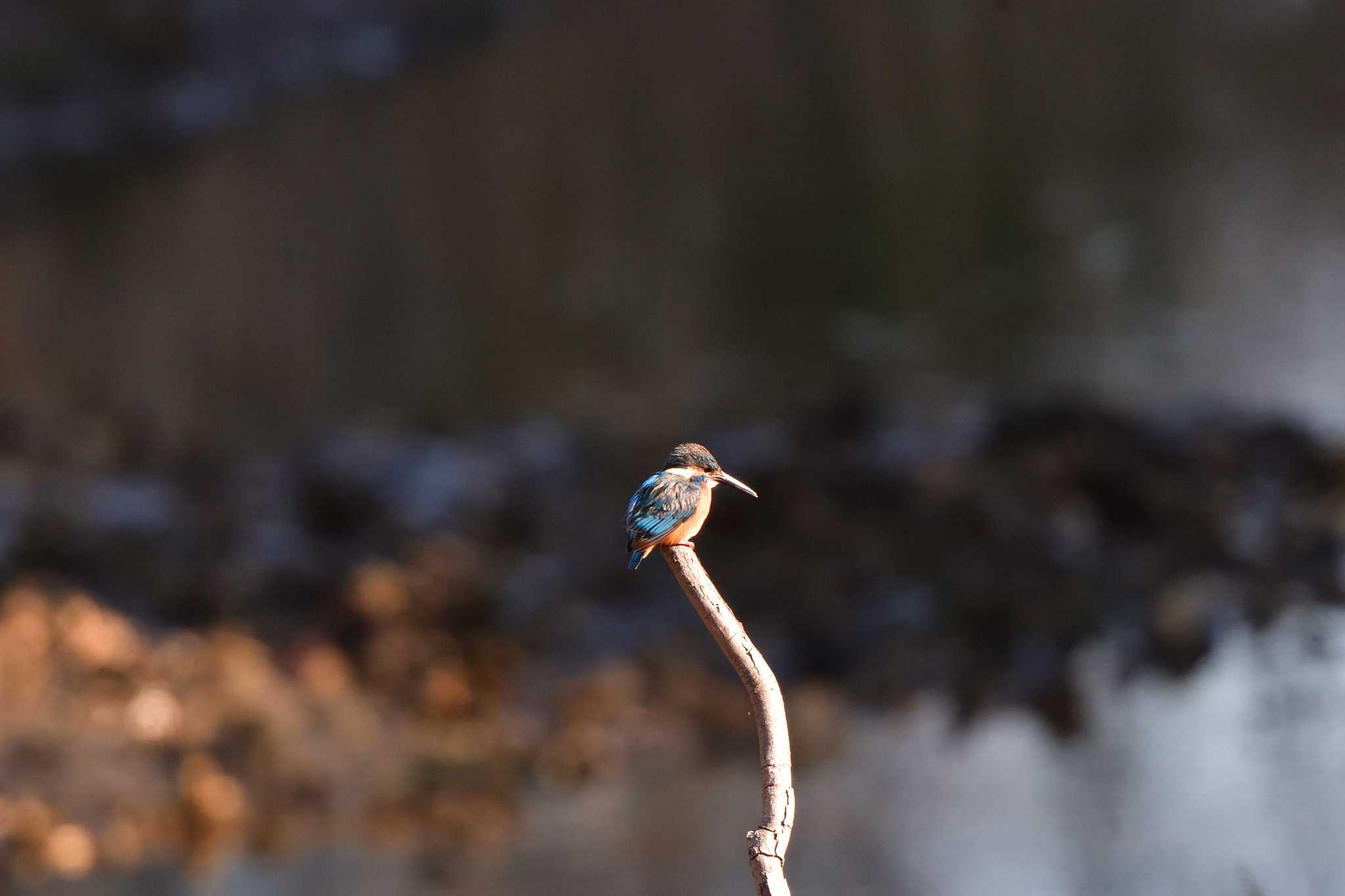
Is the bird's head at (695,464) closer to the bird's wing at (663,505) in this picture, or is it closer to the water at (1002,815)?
the bird's wing at (663,505)

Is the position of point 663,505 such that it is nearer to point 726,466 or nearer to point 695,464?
point 695,464

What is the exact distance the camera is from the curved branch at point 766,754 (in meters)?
1.05

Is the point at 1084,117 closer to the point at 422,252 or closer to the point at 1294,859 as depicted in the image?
the point at 422,252

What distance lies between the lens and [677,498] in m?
1.28

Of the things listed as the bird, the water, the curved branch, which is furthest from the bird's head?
the water

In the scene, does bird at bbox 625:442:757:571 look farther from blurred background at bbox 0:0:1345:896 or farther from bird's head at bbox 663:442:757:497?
blurred background at bbox 0:0:1345:896

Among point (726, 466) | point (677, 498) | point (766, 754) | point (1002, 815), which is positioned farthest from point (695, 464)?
point (726, 466)

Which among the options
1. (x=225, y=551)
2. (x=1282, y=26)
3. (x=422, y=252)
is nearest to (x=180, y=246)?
(x=422, y=252)

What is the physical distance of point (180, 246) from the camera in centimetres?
889

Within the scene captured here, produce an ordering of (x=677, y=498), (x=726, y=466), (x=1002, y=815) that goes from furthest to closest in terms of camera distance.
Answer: (x=726, y=466) < (x=1002, y=815) < (x=677, y=498)

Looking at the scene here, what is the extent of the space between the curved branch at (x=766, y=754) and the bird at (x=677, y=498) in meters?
0.19

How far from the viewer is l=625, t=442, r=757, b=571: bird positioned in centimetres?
128

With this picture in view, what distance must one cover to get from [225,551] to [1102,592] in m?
2.87

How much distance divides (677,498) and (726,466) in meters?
3.77
